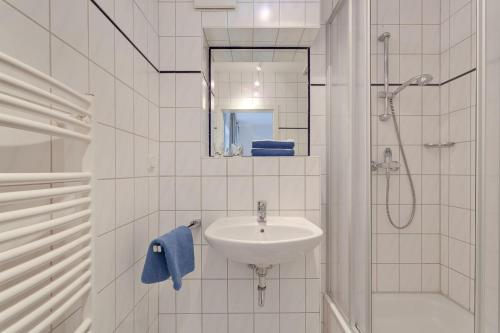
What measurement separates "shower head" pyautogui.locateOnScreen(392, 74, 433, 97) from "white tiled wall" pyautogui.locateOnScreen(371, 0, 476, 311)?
0.02 m

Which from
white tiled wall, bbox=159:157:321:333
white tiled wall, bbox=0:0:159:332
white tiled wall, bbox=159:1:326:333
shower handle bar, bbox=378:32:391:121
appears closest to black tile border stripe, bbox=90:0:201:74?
white tiled wall, bbox=0:0:159:332

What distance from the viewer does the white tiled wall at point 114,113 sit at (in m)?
0.74

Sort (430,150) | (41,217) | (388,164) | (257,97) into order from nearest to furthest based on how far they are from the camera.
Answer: (41,217) → (430,150) → (388,164) → (257,97)

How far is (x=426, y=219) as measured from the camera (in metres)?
1.05

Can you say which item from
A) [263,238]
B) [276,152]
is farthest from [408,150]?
[263,238]

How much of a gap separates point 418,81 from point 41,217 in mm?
1344

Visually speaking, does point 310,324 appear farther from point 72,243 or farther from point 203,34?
point 203,34

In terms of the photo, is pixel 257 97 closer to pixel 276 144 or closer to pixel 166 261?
pixel 276 144

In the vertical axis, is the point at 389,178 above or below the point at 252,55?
below

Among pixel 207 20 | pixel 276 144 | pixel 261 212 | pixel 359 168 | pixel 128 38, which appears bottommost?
pixel 261 212

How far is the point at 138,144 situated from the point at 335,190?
1.14 metres

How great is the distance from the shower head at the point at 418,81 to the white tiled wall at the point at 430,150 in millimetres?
18

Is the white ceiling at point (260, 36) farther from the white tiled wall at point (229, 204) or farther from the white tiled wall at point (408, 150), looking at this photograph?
the white tiled wall at point (408, 150)

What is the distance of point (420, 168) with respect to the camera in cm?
105
